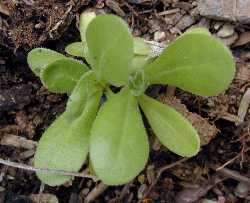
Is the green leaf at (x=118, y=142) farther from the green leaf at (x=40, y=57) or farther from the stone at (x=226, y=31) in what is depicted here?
the stone at (x=226, y=31)

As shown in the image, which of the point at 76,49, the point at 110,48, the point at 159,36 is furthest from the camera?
the point at 159,36

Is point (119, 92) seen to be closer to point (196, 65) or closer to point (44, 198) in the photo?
point (196, 65)

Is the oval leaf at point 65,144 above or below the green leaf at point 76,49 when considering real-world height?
below

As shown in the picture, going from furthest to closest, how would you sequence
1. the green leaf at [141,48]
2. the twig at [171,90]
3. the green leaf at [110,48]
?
A: the twig at [171,90], the green leaf at [141,48], the green leaf at [110,48]

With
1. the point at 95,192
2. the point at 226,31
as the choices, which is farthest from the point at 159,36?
the point at 95,192

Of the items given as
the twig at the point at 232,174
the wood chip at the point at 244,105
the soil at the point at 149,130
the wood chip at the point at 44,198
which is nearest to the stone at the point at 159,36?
the soil at the point at 149,130

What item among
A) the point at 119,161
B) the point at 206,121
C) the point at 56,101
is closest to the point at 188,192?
the point at 206,121

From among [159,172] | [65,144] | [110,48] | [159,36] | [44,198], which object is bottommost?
[44,198]
